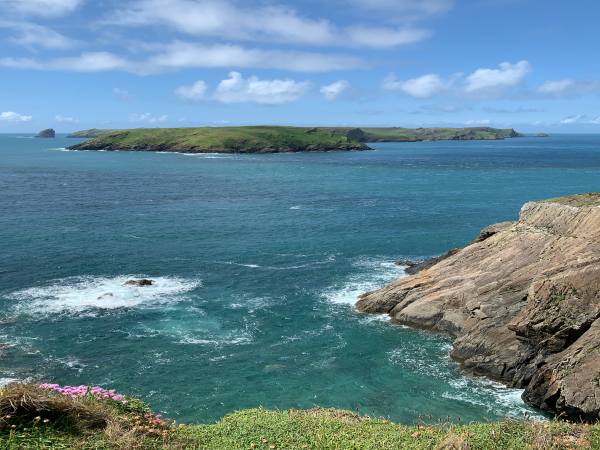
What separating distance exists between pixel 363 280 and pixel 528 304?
23.4 metres

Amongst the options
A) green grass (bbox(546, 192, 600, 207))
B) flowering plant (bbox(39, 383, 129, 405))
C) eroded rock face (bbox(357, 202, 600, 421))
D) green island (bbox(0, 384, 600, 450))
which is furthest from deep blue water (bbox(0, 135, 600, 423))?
green grass (bbox(546, 192, 600, 207))

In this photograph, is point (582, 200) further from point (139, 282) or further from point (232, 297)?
point (139, 282)

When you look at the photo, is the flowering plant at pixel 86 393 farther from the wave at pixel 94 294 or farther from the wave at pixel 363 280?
the wave at pixel 363 280

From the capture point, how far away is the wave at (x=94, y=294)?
170ft

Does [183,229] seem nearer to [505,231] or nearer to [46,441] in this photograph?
[505,231]

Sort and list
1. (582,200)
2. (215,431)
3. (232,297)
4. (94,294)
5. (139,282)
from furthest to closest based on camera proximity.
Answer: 1. (139,282)
2. (232,297)
3. (94,294)
4. (582,200)
5. (215,431)

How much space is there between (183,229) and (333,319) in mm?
41032

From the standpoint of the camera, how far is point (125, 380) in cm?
3869

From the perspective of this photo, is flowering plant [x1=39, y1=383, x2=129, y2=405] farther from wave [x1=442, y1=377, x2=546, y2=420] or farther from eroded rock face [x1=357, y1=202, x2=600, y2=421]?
eroded rock face [x1=357, y1=202, x2=600, y2=421]

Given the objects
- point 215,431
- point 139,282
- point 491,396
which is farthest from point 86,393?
point 139,282

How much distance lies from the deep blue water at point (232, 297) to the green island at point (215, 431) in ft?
44.9

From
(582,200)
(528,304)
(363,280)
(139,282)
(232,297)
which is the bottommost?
(232,297)

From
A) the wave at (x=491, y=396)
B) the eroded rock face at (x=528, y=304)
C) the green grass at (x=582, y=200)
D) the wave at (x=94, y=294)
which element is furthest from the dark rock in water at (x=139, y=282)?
the green grass at (x=582, y=200)

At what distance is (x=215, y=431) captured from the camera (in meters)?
21.1
